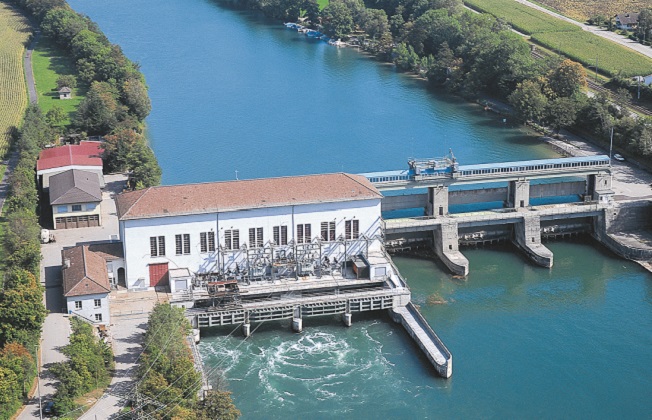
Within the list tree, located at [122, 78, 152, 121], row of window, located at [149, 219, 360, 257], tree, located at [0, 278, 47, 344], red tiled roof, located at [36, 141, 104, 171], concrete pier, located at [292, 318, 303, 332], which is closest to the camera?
tree, located at [0, 278, 47, 344]

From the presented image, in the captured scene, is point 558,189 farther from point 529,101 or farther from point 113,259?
point 113,259

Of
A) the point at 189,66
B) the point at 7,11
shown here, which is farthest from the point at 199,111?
the point at 7,11

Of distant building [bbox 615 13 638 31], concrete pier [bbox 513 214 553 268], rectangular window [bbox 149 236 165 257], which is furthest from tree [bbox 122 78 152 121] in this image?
distant building [bbox 615 13 638 31]

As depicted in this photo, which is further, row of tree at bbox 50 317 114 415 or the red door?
the red door

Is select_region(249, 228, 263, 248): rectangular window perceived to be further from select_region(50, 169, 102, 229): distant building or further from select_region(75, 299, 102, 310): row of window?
select_region(50, 169, 102, 229): distant building

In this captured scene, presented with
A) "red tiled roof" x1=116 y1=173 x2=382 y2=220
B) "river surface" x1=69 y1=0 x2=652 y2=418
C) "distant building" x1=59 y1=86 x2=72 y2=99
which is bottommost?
"river surface" x1=69 y1=0 x2=652 y2=418

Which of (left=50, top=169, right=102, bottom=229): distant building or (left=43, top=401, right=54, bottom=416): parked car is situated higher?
(left=50, top=169, right=102, bottom=229): distant building

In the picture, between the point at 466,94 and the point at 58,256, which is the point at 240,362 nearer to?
the point at 58,256
